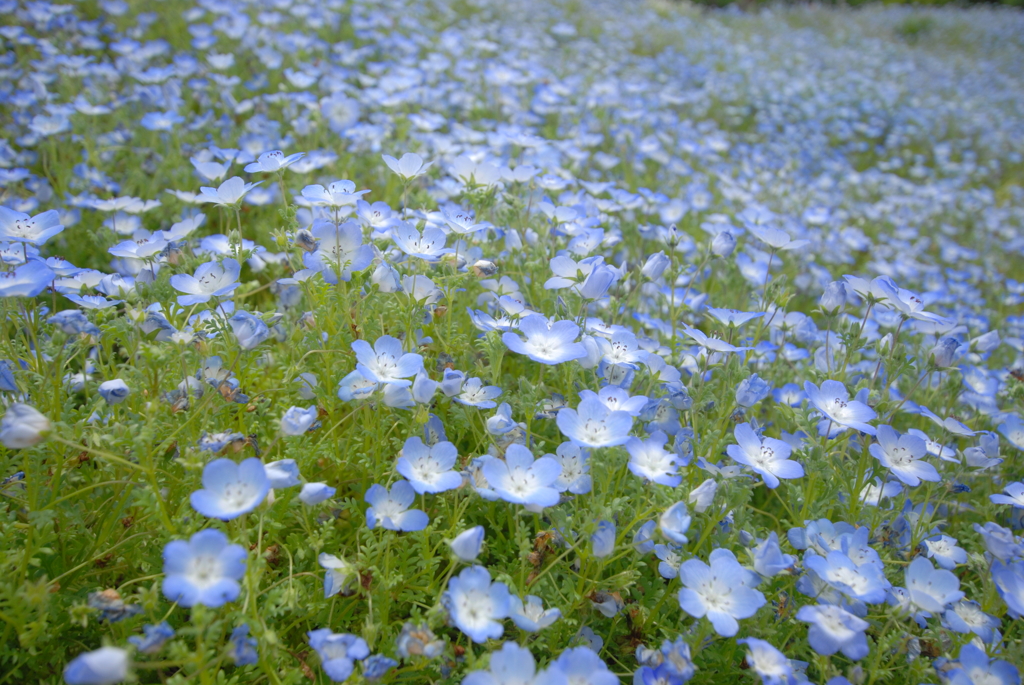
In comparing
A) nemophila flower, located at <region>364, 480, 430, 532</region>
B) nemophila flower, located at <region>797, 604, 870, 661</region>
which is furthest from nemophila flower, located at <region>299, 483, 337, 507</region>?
nemophila flower, located at <region>797, 604, 870, 661</region>

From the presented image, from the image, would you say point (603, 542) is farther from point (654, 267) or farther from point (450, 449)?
point (654, 267)

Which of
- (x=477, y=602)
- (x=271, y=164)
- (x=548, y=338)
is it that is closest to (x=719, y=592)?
(x=477, y=602)

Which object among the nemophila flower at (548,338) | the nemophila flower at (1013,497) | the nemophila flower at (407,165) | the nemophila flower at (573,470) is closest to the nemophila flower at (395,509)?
the nemophila flower at (573,470)

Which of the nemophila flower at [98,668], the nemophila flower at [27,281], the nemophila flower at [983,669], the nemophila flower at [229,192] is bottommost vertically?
the nemophila flower at [983,669]

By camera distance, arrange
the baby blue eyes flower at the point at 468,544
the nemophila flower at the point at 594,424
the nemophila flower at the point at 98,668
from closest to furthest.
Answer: the nemophila flower at the point at 98,668
the baby blue eyes flower at the point at 468,544
the nemophila flower at the point at 594,424

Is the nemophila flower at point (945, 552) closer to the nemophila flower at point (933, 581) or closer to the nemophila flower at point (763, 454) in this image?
the nemophila flower at point (933, 581)

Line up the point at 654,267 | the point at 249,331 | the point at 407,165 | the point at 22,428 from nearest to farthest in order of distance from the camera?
the point at 22,428, the point at 249,331, the point at 407,165, the point at 654,267

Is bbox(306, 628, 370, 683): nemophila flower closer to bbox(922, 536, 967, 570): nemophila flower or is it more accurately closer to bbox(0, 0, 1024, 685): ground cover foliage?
bbox(0, 0, 1024, 685): ground cover foliage
